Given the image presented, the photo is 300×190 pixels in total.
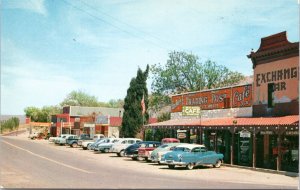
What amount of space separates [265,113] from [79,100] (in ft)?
373

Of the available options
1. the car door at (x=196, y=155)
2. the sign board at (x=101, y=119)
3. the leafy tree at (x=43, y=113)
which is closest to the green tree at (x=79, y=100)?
the leafy tree at (x=43, y=113)

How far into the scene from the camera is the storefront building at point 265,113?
2661cm

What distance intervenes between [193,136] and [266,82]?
1538 centimetres

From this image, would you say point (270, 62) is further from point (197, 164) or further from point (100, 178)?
point (100, 178)

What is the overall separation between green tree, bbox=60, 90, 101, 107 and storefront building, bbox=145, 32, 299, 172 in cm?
10368

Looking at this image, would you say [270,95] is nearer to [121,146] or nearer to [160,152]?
[160,152]

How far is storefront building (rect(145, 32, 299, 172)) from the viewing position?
1048 inches

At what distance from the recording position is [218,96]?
1470 inches

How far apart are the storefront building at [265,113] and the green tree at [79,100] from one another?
10368cm

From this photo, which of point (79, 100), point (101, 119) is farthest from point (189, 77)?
Answer: point (79, 100)

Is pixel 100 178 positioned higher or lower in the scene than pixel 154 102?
lower

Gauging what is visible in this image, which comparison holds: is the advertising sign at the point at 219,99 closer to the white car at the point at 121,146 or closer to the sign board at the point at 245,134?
the sign board at the point at 245,134

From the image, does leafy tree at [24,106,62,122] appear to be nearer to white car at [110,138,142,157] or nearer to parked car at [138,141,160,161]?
white car at [110,138,142,157]

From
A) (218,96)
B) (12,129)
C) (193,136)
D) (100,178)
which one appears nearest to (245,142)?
(218,96)
